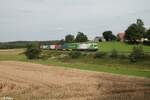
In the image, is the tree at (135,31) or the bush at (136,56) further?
the tree at (135,31)

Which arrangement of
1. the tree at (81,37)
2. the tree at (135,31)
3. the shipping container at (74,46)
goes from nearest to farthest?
the shipping container at (74,46) < the tree at (135,31) < the tree at (81,37)

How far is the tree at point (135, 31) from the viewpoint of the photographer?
106750mm

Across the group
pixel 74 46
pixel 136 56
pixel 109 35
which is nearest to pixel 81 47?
pixel 74 46

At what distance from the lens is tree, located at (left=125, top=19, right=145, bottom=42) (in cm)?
10675

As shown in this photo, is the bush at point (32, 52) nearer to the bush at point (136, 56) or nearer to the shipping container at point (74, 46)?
the shipping container at point (74, 46)

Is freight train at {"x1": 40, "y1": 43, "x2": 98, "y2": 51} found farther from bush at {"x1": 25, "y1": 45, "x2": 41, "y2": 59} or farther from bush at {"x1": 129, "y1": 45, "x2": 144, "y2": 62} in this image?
bush at {"x1": 129, "y1": 45, "x2": 144, "y2": 62}

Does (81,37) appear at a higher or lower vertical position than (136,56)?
higher

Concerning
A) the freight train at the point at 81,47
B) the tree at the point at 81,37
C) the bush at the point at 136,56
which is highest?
the tree at the point at 81,37

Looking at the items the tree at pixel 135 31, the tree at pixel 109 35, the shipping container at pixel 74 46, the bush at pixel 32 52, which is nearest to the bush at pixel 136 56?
the bush at pixel 32 52

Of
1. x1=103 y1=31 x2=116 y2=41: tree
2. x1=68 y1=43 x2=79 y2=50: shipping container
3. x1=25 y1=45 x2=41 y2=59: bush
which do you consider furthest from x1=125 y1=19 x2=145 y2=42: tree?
x1=103 y1=31 x2=116 y2=41: tree

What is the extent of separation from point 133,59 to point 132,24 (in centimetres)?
5577

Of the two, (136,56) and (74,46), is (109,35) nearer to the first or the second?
(74,46)

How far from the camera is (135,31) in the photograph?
10650 cm

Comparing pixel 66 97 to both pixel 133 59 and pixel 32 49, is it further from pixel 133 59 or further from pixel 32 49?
pixel 32 49
